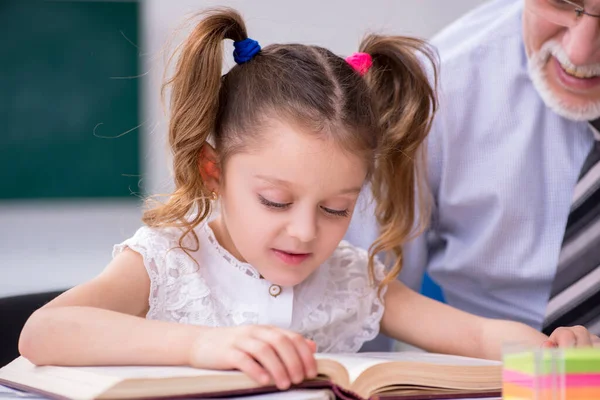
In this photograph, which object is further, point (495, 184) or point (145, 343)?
point (495, 184)

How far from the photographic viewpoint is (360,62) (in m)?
1.30

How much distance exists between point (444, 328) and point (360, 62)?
460mm

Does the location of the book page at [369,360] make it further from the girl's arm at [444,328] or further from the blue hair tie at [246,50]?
the blue hair tie at [246,50]

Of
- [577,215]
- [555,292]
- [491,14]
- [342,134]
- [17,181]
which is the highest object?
[491,14]

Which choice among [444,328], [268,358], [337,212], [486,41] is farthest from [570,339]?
[486,41]

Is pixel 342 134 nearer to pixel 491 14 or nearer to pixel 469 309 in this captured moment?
pixel 469 309

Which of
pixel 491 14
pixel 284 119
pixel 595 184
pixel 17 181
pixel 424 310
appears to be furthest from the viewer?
pixel 17 181

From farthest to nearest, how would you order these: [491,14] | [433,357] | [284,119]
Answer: [491,14] → [284,119] → [433,357]

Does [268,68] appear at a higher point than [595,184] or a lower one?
higher

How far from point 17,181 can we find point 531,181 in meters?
4.72

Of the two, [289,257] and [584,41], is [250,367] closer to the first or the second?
[289,257]

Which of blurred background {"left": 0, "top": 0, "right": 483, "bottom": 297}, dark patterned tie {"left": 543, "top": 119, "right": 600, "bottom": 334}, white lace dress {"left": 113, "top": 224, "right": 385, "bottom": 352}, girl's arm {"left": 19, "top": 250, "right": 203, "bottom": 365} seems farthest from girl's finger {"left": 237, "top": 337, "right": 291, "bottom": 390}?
blurred background {"left": 0, "top": 0, "right": 483, "bottom": 297}

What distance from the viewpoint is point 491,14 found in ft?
5.99

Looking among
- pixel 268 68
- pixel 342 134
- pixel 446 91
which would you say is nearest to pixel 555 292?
pixel 446 91
